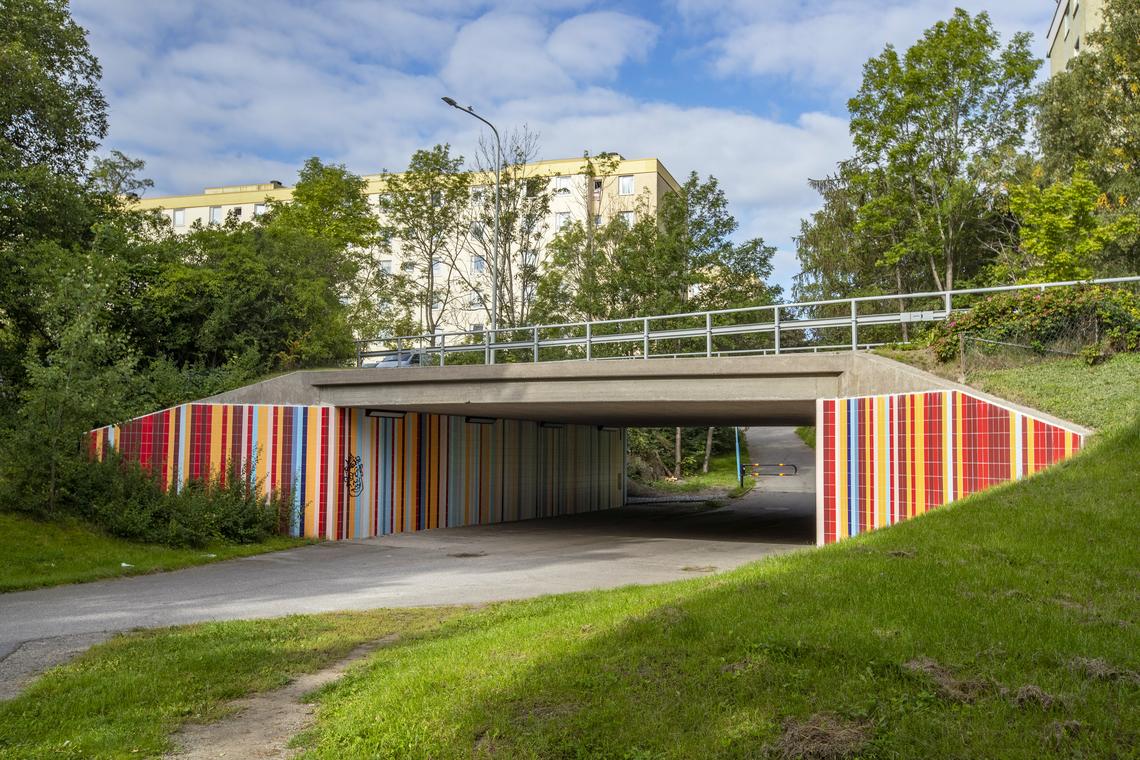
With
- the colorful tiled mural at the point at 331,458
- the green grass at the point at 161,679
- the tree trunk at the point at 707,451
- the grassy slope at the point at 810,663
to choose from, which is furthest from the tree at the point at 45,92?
the tree trunk at the point at 707,451

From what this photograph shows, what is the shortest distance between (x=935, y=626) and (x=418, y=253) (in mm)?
33354

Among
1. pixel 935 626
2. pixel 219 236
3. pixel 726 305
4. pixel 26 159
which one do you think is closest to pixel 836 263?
pixel 726 305

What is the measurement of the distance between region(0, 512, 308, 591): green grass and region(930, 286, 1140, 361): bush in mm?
13585

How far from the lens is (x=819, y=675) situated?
17.7 feet

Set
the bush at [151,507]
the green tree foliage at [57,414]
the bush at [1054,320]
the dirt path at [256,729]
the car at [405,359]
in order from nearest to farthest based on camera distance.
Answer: the dirt path at [256,729] → the bush at [1054,320] → the green tree foliage at [57,414] → the bush at [151,507] → the car at [405,359]

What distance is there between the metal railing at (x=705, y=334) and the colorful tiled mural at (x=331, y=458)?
7.41ft

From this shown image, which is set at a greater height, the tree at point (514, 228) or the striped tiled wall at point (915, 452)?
the tree at point (514, 228)

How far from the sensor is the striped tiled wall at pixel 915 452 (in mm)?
11055

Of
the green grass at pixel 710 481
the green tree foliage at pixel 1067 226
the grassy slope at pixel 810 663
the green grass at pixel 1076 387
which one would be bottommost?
the green grass at pixel 710 481

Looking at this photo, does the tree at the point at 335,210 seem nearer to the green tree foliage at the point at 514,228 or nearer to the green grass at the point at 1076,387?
the green tree foliage at the point at 514,228

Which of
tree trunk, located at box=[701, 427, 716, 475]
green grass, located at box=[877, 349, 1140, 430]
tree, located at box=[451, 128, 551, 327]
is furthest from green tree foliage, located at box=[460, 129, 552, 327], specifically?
green grass, located at box=[877, 349, 1140, 430]

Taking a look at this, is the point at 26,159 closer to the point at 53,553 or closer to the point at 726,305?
the point at 53,553

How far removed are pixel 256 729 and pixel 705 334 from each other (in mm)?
13057

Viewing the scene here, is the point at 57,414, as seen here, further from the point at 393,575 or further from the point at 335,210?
the point at 335,210
